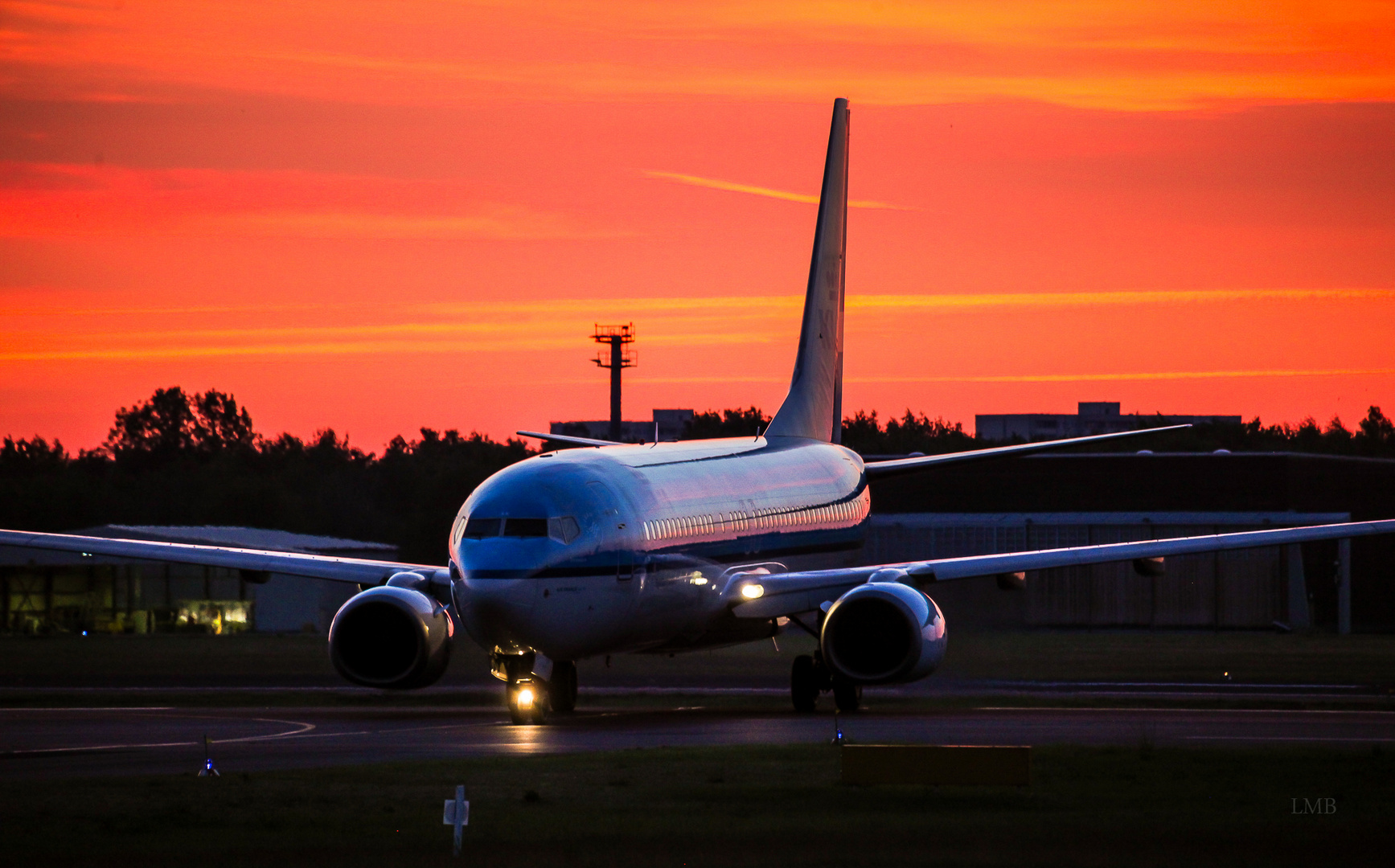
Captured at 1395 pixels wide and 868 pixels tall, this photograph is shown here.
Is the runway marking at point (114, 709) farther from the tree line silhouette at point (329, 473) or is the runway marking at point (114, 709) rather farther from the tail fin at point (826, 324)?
the tree line silhouette at point (329, 473)

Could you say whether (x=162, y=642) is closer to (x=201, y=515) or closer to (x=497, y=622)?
(x=497, y=622)

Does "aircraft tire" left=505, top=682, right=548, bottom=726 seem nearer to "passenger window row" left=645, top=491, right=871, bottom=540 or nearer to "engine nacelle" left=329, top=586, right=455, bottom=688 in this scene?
"engine nacelle" left=329, top=586, right=455, bottom=688

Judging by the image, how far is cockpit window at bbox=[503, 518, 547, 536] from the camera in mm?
28719

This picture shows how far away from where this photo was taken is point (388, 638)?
3197 centimetres

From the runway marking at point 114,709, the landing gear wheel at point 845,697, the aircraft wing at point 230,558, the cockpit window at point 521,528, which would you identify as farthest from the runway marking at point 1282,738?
the runway marking at point 114,709

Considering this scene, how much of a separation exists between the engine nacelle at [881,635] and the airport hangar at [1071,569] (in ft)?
122

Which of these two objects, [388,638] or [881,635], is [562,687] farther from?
[881,635]

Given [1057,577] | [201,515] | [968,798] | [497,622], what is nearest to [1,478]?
[201,515]

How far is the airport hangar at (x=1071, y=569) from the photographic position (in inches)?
2852

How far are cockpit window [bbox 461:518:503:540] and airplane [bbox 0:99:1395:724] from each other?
22 millimetres

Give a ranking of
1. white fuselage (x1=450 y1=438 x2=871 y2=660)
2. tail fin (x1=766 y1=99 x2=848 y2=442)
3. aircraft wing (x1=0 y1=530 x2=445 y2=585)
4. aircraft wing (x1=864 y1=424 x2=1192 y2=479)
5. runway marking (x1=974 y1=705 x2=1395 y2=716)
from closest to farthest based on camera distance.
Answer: white fuselage (x1=450 y1=438 x2=871 y2=660) → runway marking (x1=974 y1=705 x2=1395 y2=716) → aircraft wing (x1=0 y1=530 x2=445 y2=585) → aircraft wing (x1=864 y1=424 x2=1192 y2=479) → tail fin (x1=766 y1=99 x2=848 y2=442)

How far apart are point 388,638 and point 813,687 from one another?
6959mm

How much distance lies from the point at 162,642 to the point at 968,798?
4431 cm

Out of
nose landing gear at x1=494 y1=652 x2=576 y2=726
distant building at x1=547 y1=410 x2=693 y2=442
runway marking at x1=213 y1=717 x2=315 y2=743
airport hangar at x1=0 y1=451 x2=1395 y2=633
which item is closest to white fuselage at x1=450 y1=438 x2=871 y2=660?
nose landing gear at x1=494 y1=652 x2=576 y2=726
